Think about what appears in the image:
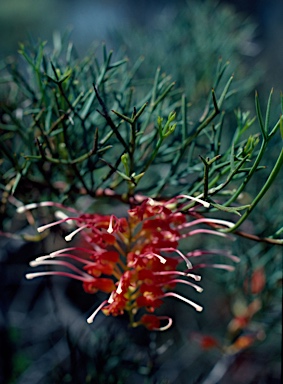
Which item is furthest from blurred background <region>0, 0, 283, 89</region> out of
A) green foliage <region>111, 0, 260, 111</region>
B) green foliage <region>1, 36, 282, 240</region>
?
green foliage <region>1, 36, 282, 240</region>

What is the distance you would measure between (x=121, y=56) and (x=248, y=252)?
0.22 m

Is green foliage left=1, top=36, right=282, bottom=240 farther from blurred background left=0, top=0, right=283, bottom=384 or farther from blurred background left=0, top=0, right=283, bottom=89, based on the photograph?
blurred background left=0, top=0, right=283, bottom=89

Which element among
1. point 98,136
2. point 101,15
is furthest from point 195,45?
point 101,15

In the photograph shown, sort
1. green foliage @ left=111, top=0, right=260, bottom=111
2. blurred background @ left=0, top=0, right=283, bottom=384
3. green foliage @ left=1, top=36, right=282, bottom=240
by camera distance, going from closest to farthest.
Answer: green foliage @ left=1, top=36, right=282, bottom=240 < blurred background @ left=0, top=0, right=283, bottom=384 < green foliage @ left=111, top=0, right=260, bottom=111

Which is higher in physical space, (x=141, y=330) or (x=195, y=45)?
(x=195, y=45)

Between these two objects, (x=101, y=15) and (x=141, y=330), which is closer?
(x=141, y=330)

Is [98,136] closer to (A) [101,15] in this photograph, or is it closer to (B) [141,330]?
(B) [141,330]

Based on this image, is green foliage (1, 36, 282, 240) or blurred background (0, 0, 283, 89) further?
blurred background (0, 0, 283, 89)

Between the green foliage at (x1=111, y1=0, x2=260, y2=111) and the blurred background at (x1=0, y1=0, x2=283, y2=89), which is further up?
the green foliage at (x1=111, y1=0, x2=260, y2=111)

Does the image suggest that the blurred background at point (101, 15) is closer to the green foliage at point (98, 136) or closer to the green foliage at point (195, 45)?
the green foliage at point (195, 45)

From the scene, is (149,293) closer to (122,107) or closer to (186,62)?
(122,107)

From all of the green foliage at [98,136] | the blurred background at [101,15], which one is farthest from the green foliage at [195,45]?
the blurred background at [101,15]

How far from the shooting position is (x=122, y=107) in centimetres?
34

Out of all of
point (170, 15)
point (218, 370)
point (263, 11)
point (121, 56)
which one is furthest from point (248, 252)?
point (263, 11)
